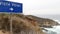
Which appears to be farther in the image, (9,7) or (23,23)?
(23,23)

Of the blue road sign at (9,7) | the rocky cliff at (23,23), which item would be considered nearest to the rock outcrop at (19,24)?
the rocky cliff at (23,23)

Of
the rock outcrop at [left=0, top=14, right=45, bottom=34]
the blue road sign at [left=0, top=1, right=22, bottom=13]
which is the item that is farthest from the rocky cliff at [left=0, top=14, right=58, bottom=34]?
the blue road sign at [left=0, top=1, right=22, bottom=13]

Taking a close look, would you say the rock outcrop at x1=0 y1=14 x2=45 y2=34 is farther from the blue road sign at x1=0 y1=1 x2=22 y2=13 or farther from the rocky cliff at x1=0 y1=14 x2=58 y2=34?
the blue road sign at x1=0 y1=1 x2=22 y2=13

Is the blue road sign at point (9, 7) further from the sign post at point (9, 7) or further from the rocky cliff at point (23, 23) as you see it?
the rocky cliff at point (23, 23)

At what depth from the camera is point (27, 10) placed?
11.0 ft

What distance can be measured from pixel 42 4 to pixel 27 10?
39 centimetres

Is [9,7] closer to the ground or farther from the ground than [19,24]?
farther from the ground

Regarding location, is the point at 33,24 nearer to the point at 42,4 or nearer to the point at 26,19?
the point at 26,19

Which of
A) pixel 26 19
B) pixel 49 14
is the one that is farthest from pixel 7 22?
pixel 49 14

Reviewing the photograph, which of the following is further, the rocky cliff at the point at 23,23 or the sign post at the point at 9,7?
the rocky cliff at the point at 23,23

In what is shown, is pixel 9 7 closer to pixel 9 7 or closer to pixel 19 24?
pixel 9 7

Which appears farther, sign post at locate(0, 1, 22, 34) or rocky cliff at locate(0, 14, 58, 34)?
rocky cliff at locate(0, 14, 58, 34)

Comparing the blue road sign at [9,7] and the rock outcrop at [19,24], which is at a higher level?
the blue road sign at [9,7]

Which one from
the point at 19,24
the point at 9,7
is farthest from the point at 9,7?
the point at 19,24
